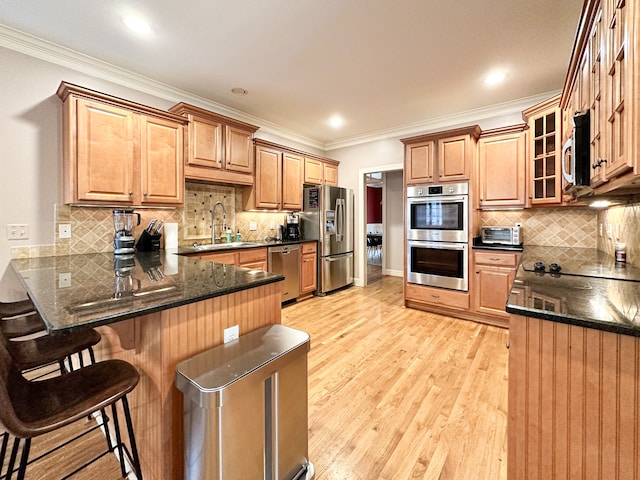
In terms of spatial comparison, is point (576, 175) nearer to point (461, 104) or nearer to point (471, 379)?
point (471, 379)

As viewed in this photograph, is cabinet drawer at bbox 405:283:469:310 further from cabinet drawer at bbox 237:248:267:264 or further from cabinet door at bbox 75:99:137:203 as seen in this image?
cabinet door at bbox 75:99:137:203

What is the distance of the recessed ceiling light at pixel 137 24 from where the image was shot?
85.0 inches

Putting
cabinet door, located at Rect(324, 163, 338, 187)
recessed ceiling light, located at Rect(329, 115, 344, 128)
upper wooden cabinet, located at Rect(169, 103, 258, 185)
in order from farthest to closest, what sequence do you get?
cabinet door, located at Rect(324, 163, 338, 187) → recessed ceiling light, located at Rect(329, 115, 344, 128) → upper wooden cabinet, located at Rect(169, 103, 258, 185)

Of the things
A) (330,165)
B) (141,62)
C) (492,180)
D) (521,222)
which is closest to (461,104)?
(492,180)

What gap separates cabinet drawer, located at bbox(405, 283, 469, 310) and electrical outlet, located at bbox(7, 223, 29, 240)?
414 centimetres

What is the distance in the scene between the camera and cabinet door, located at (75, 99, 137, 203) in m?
2.42

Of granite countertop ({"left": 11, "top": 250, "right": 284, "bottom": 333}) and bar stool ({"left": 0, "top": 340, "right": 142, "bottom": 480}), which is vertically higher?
granite countertop ({"left": 11, "top": 250, "right": 284, "bottom": 333})

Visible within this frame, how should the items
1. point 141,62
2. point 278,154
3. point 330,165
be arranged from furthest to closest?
point 330,165
point 278,154
point 141,62

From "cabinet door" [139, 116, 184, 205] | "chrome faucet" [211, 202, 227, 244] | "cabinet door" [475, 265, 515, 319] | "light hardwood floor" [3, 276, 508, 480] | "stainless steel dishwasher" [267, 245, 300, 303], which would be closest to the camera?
"light hardwood floor" [3, 276, 508, 480]

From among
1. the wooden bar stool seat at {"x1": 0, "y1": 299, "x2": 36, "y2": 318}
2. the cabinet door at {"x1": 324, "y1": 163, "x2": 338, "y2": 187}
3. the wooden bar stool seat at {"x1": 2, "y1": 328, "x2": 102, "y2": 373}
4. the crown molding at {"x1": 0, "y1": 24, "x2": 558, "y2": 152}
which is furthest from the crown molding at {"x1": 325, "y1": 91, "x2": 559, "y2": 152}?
the wooden bar stool seat at {"x1": 0, "y1": 299, "x2": 36, "y2": 318}

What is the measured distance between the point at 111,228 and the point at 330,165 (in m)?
3.62

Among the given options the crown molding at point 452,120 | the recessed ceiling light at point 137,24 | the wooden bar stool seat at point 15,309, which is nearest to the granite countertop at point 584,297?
the crown molding at point 452,120

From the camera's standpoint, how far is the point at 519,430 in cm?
109

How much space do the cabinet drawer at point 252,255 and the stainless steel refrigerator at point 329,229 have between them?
1163mm
